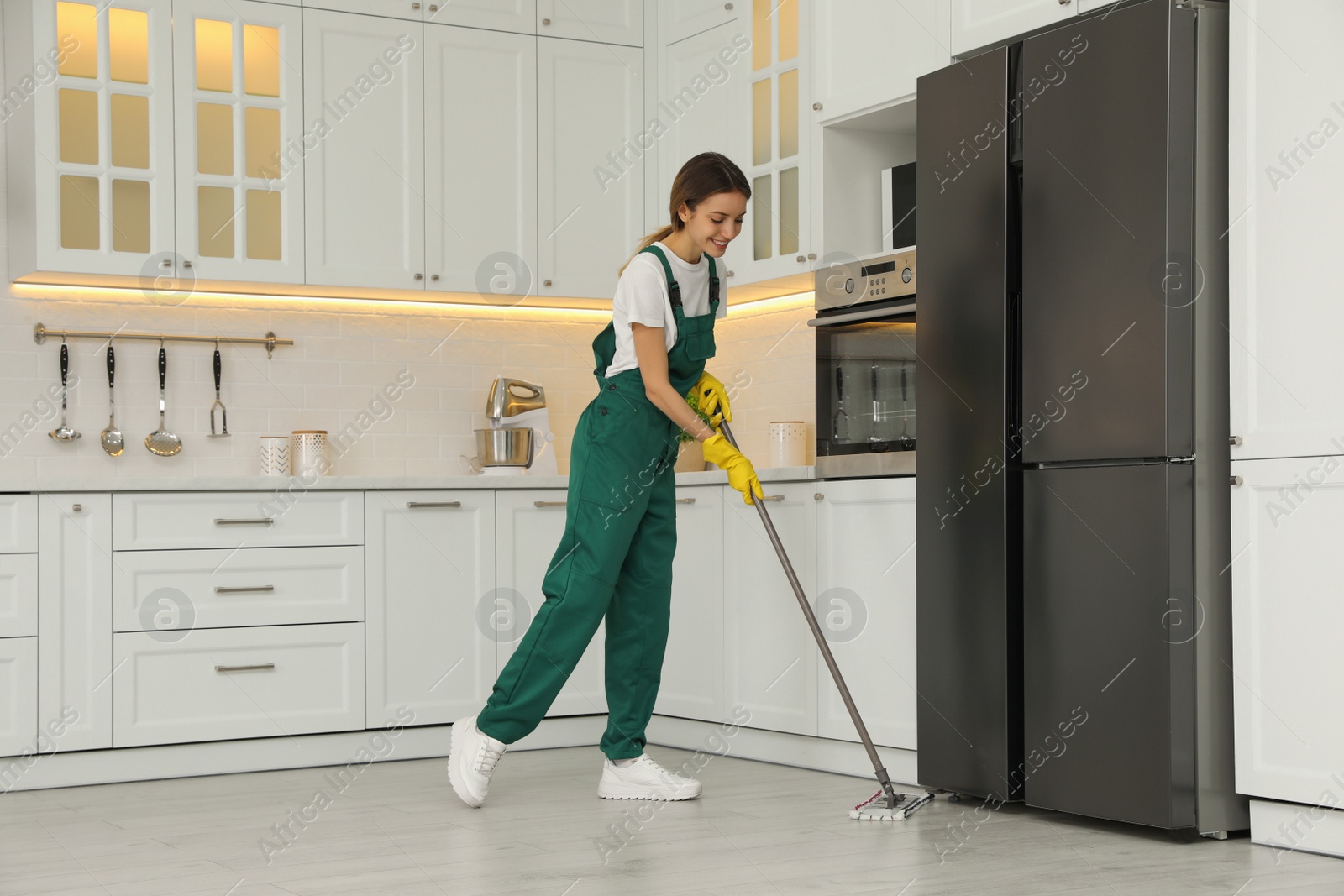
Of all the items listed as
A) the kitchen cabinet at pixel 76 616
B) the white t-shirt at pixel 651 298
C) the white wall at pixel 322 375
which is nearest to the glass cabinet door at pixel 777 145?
the white wall at pixel 322 375

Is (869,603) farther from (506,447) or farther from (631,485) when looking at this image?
(506,447)

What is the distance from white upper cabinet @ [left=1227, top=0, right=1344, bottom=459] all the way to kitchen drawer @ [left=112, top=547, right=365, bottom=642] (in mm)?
2425

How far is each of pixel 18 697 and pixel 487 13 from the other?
251cm

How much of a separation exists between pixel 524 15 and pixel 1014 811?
297 centimetres

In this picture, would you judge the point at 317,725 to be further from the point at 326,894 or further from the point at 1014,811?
the point at 1014,811

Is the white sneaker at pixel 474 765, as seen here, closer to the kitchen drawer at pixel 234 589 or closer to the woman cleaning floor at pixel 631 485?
the woman cleaning floor at pixel 631 485

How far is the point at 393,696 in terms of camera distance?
4.14m

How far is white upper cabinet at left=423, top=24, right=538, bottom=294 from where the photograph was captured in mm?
4613

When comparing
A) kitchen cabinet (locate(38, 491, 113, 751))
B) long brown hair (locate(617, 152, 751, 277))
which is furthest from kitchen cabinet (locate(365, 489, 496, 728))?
long brown hair (locate(617, 152, 751, 277))

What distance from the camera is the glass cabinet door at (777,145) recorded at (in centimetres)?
419

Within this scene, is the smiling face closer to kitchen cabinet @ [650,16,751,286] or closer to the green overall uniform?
the green overall uniform

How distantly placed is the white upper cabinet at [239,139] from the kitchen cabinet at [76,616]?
867 millimetres

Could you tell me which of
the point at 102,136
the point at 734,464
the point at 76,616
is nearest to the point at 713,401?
the point at 734,464

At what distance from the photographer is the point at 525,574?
433 cm
